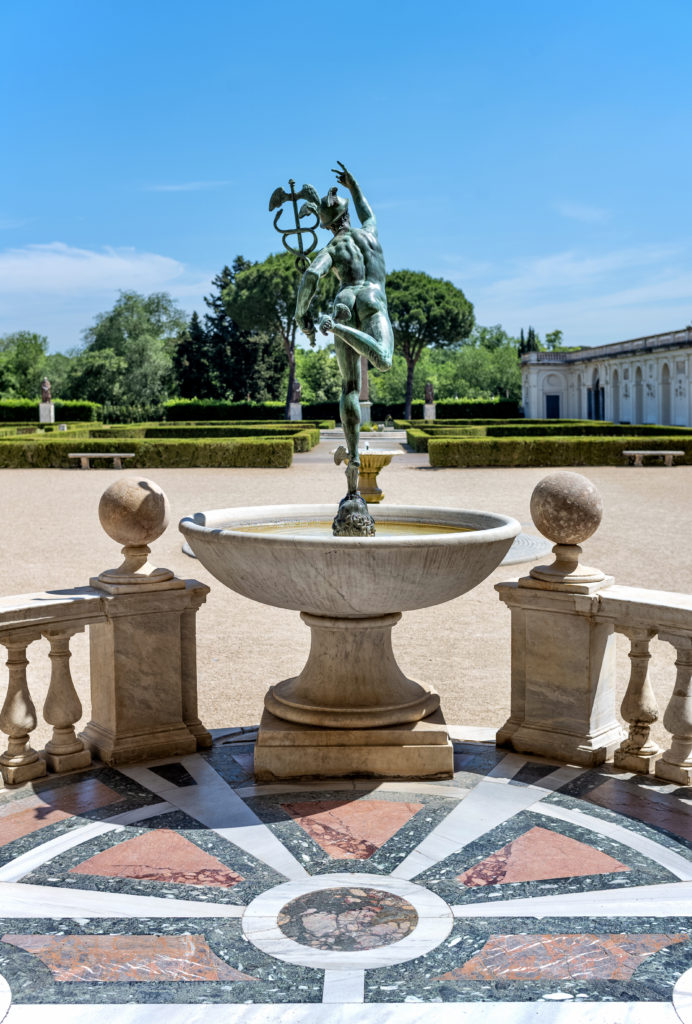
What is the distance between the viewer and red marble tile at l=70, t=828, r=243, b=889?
3250mm

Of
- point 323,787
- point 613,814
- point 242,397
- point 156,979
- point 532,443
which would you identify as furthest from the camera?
point 242,397

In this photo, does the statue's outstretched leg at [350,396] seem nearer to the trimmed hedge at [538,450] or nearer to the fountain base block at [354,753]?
the fountain base block at [354,753]

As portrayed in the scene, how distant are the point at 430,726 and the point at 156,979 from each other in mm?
1884

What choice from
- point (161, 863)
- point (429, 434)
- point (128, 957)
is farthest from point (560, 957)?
point (429, 434)

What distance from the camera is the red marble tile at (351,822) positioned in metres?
3.49

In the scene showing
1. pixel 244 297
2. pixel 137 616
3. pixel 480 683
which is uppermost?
pixel 244 297

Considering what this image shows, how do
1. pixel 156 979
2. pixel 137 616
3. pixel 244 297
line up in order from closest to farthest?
pixel 156 979
pixel 137 616
pixel 244 297

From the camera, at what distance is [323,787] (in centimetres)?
409

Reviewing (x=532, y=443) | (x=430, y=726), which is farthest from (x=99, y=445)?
(x=430, y=726)

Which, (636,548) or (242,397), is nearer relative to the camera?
(636,548)

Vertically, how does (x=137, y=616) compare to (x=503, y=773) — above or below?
above

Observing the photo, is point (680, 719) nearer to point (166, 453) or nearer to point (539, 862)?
point (539, 862)

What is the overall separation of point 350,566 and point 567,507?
1.18 metres

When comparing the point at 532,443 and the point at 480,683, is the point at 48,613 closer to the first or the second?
the point at 480,683
